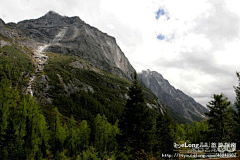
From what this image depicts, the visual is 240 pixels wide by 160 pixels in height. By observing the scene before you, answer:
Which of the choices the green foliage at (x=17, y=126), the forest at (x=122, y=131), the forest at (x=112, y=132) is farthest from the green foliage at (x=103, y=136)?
the green foliage at (x=17, y=126)

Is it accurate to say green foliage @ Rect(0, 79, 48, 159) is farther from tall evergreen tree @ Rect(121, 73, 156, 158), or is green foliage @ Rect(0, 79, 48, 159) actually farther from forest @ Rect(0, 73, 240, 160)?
tall evergreen tree @ Rect(121, 73, 156, 158)

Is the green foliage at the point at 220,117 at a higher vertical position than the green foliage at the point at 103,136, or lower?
higher

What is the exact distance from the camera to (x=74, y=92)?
15488 centimetres

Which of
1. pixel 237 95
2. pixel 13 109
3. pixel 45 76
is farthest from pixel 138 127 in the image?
pixel 45 76

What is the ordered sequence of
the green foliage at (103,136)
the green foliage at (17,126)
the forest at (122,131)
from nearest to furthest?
the forest at (122,131)
the green foliage at (17,126)
the green foliage at (103,136)

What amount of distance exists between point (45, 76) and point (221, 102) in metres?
152

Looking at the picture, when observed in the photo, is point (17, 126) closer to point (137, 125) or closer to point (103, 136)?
point (137, 125)

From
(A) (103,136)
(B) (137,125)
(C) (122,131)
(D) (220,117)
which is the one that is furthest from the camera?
(A) (103,136)

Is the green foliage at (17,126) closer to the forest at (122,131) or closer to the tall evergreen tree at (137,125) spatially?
the forest at (122,131)

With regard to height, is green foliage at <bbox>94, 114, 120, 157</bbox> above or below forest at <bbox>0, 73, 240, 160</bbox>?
below

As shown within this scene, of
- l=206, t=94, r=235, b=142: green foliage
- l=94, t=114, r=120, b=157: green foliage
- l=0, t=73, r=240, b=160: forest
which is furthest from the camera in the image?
l=94, t=114, r=120, b=157: green foliage

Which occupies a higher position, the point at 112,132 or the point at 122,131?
the point at 122,131

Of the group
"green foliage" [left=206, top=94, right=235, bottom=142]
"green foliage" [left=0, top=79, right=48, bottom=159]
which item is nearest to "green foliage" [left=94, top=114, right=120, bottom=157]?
"green foliage" [left=0, top=79, right=48, bottom=159]

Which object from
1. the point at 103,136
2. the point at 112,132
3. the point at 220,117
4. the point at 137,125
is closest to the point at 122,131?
the point at 137,125
